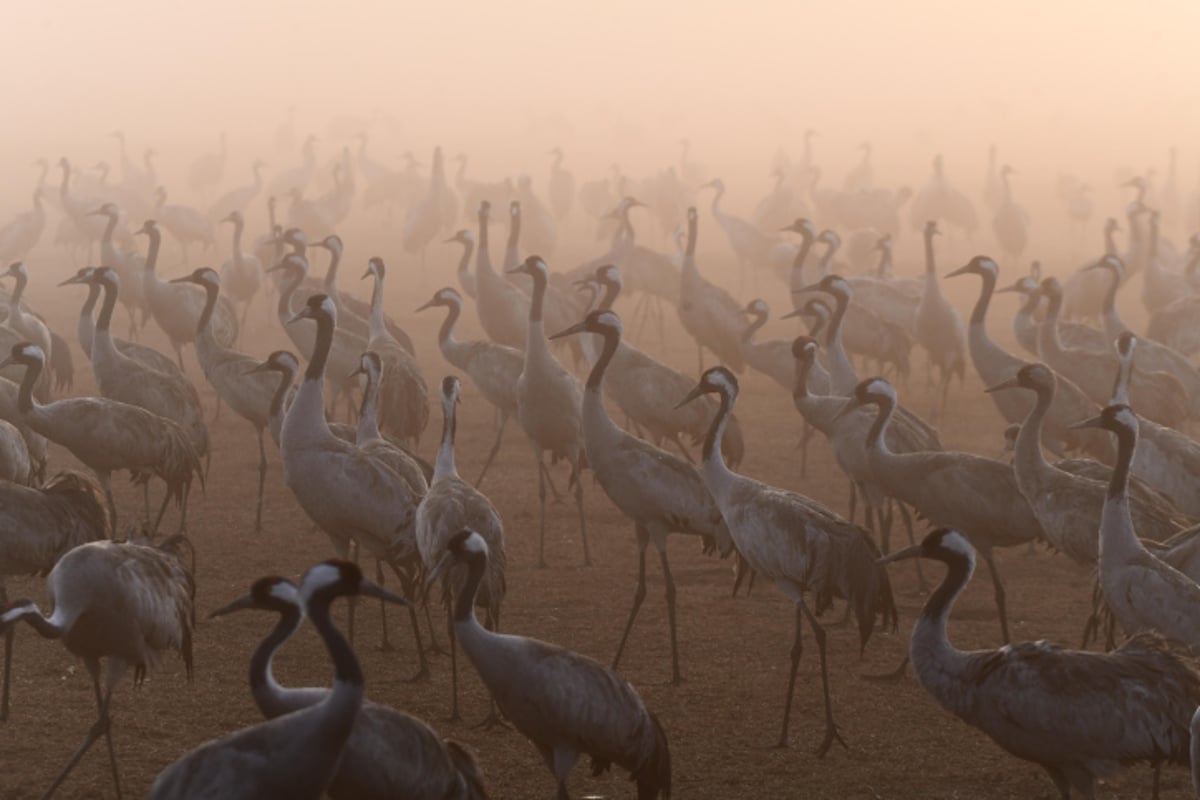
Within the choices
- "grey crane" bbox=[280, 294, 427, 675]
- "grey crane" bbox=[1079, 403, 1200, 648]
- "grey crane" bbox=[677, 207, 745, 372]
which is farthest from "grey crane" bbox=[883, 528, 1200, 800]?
"grey crane" bbox=[677, 207, 745, 372]

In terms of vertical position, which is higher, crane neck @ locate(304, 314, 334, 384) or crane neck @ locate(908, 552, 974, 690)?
crane neck @ locate(304, 314, 334, 384)

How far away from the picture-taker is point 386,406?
1254cm

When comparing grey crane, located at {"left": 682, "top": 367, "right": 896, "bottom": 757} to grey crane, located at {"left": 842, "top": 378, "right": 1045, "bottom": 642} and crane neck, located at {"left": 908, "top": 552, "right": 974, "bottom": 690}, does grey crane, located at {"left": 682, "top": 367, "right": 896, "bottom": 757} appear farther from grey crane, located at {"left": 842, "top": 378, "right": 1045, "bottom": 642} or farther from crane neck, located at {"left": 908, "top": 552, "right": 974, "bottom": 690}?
grey crane, located at {"left": 842, "top": 378, "right": 1045, "bottom": 642}

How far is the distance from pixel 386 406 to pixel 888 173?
52.8 metres

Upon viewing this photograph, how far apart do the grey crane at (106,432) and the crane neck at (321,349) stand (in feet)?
4.10

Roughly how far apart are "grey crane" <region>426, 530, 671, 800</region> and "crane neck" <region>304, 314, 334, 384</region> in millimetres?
3283

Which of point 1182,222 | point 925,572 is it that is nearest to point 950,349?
point 925,572

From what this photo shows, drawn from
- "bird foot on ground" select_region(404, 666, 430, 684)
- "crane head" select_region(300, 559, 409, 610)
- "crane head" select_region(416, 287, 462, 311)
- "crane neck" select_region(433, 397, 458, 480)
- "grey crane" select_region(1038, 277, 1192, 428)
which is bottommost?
"bird foot on ground" select_region(404, 666, 430, 684)

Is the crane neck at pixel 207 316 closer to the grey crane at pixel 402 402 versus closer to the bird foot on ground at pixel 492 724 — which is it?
the grey crane at pixel 402 402

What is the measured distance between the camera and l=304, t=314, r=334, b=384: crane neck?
9320 millimetres

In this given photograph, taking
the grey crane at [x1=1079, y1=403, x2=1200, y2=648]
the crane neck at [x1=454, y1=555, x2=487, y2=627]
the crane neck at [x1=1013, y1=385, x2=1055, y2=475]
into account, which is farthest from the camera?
the crane neck at [x1=1013, y1=385, x2=1055, y2=475]

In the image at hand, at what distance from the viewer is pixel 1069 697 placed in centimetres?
613

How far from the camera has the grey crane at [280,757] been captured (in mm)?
4836

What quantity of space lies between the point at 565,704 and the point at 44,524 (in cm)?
319
